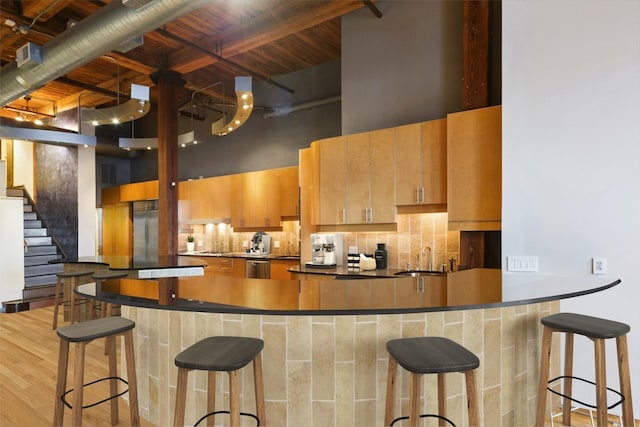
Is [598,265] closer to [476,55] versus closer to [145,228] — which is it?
[476,55]

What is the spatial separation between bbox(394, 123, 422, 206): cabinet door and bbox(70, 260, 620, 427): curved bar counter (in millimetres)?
1836

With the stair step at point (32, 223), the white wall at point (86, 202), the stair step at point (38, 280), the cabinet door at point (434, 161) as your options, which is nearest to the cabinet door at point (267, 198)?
the cabinet door at point (434, 161)

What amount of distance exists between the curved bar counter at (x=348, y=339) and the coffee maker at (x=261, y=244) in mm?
4585

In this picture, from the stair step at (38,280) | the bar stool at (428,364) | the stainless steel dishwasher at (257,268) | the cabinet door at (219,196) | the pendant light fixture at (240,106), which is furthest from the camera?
the cabinet door at (219,196)

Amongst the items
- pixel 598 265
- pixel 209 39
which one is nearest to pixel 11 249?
pixel 209 39

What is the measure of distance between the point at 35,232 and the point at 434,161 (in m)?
8.21

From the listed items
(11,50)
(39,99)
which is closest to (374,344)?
(11,50)

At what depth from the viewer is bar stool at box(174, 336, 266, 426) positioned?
1.61 metres

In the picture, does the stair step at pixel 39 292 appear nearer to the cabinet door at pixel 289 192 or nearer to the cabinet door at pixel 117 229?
the cabinet door at pixel 117 229

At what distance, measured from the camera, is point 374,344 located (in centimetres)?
201

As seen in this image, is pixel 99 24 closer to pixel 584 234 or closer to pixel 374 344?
pixel 374 344

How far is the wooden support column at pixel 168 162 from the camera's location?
566 cm

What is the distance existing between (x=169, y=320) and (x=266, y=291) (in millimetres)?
632

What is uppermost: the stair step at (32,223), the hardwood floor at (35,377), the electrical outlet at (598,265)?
the stair step at (32,223)
